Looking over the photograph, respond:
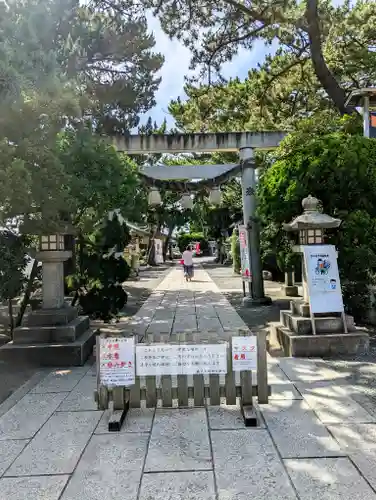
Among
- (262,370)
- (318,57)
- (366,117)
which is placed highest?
(318,57)

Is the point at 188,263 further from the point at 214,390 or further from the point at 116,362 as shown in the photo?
the point at 116,362

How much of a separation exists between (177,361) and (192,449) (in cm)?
86

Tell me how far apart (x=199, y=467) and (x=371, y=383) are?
278 cm

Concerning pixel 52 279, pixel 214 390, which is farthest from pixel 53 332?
pixel 214 390

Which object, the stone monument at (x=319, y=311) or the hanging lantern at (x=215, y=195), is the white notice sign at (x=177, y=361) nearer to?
the stone monument at (x=319, y=311)

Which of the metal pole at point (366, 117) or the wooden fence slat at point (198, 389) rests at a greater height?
the metal pole at point (366, 117)

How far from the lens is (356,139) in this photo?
7477mm

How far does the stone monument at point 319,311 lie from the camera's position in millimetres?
6031

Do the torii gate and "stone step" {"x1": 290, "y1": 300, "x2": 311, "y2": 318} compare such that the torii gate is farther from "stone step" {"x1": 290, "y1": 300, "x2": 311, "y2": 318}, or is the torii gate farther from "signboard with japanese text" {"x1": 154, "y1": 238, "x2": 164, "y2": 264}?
"signboard with japanese text" {"x1": 154, "y1": 238, "x2": 164, "y2": 264}

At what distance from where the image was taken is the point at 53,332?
607cm

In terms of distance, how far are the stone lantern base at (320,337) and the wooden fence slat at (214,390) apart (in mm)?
2384

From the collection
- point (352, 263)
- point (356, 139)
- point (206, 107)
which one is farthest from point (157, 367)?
point (206, 107)

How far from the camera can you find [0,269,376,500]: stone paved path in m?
2.73

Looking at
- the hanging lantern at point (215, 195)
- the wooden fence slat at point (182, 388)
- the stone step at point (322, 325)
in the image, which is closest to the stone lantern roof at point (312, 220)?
the stone step at point (322, 325)
